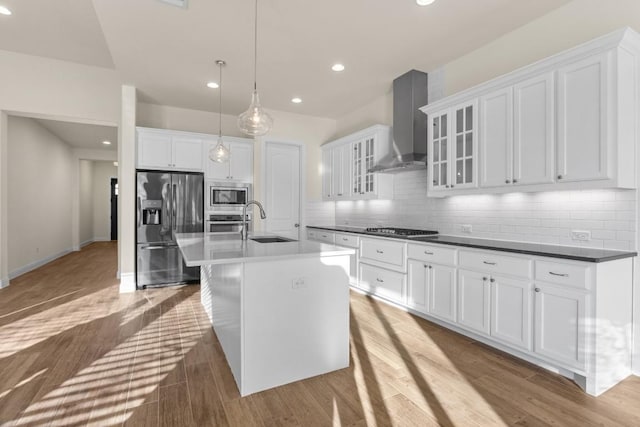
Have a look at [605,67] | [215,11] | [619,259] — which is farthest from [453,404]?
[215,11]

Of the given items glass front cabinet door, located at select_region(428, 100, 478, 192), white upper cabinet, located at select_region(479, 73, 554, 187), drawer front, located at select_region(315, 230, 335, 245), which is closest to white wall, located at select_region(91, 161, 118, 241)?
drawer front, located at select_region(315, 230, 335, 245)

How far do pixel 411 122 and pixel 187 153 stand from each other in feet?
11.2

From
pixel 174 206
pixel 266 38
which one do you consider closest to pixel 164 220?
pixel 174 206

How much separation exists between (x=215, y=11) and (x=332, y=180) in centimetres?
333

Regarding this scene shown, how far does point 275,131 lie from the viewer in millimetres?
5750

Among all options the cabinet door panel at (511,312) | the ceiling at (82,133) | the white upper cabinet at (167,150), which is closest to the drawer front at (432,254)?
the cabinet door panel at (511,312)

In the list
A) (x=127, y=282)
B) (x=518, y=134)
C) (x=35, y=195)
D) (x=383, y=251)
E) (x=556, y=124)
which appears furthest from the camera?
(x=35, y=195)

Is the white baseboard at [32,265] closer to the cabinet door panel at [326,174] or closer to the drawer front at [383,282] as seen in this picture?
the cabinet door panel at [326,174]

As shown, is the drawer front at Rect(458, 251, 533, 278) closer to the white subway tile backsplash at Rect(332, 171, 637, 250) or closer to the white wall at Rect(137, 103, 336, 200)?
the white subway tile backsplash at Rect(332, 171, 637, 250)

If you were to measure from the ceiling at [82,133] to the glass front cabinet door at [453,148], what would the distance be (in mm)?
6330

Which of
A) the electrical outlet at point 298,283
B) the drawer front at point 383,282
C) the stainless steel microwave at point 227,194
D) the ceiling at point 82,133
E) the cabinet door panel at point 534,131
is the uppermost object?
the ceiling at point 82,133

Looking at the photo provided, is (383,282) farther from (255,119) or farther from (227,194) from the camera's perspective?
(227,194)

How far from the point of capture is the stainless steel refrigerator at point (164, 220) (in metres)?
4.71

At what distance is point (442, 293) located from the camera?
312cm
